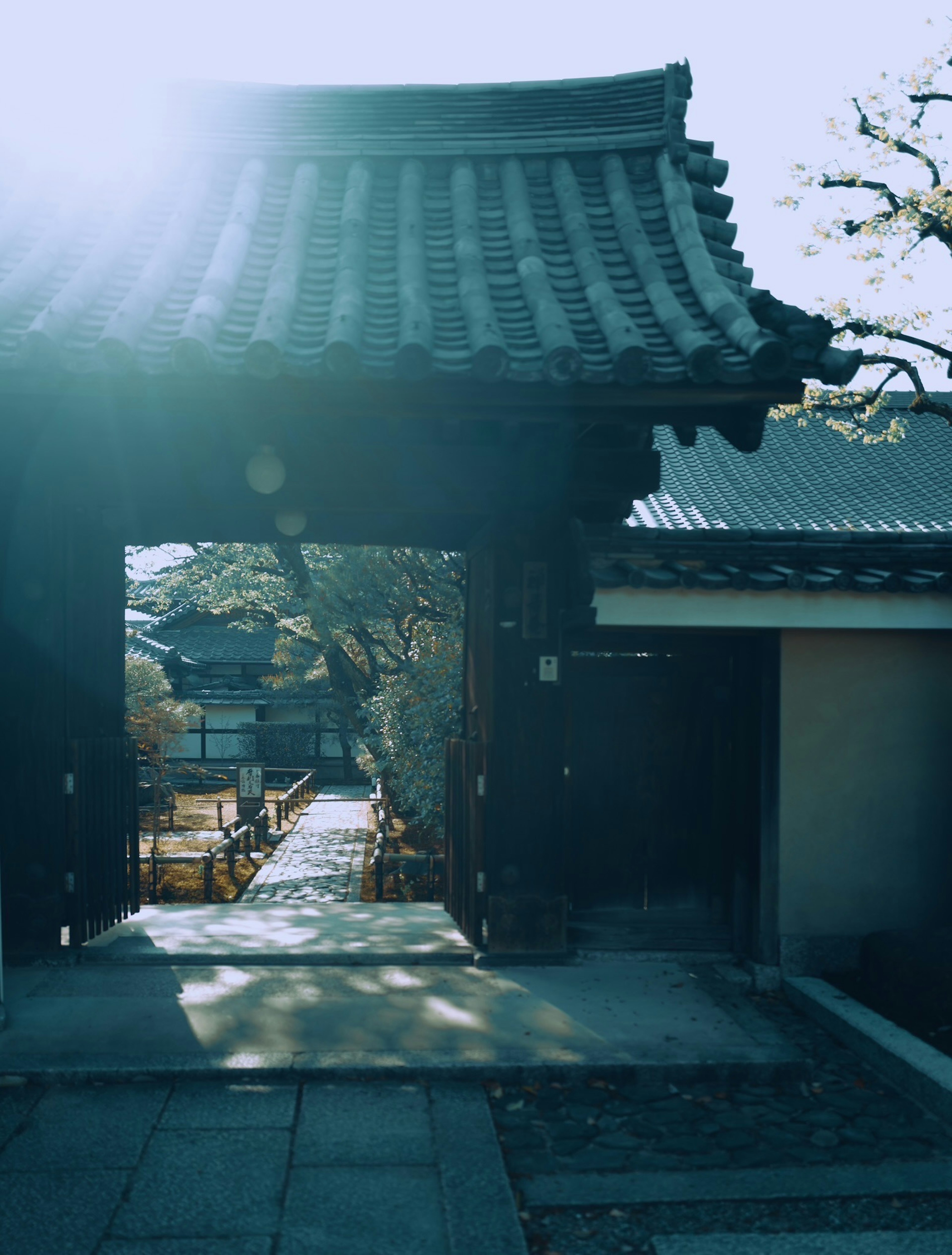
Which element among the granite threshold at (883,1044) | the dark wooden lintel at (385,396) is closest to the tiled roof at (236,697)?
the granite threshold at (883,1044)

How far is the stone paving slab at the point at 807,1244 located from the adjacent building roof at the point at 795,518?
4.00 m

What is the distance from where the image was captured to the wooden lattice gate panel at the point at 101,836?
655 centimetres

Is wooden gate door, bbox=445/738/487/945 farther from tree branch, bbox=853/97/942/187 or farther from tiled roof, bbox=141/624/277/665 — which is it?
tiled roof, bbox=141/624/277/665

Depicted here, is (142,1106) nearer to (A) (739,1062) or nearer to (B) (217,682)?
(A) (739,1062)

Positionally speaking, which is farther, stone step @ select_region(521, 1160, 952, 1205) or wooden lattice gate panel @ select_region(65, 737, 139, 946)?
wooden lattice gate panel @ select_region(65, 737, 139, 946)

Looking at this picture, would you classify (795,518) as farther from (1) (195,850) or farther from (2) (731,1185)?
(1) (195,850)

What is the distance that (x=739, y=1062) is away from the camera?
5.22 metres

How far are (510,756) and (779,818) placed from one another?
220 centimetres

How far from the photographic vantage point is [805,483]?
Answer: 12.1 m

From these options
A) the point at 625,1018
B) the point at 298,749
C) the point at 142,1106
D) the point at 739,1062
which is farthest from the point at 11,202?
the point at 298,749

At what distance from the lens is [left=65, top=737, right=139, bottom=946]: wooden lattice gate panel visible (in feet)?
21.5

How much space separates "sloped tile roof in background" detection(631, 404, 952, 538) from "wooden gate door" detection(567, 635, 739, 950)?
1.59 meters

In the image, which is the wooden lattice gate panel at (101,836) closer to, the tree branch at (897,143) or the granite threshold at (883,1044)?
the granite threshold at (883,1044)

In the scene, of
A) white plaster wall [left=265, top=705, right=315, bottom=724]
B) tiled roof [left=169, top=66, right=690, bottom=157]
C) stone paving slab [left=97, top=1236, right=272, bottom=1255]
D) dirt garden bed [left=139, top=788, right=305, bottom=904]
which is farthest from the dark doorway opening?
white plaster wall [left=265, top=705, right=315, bottom=724]
